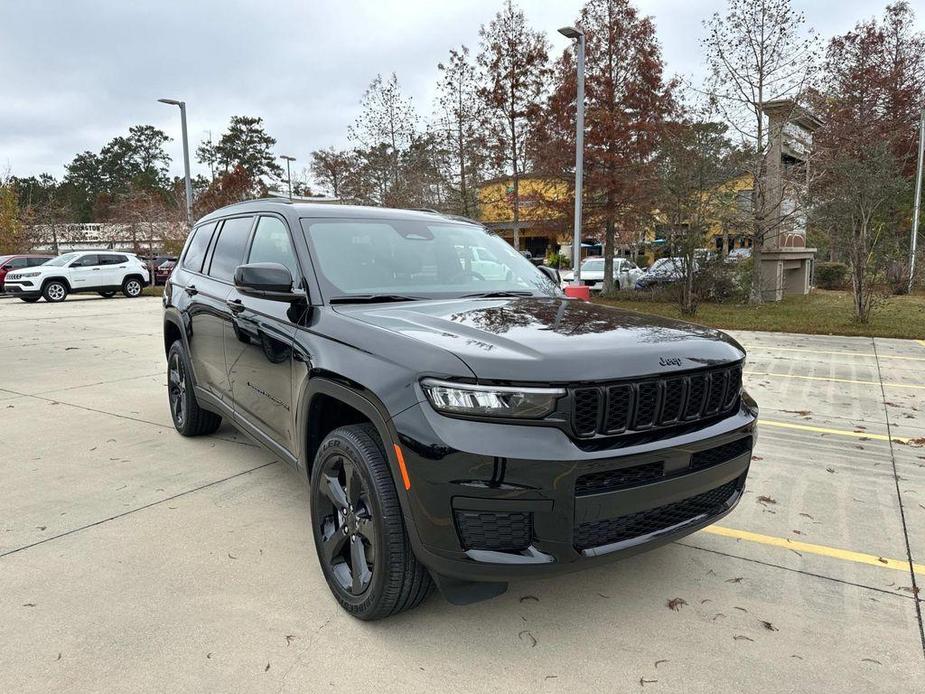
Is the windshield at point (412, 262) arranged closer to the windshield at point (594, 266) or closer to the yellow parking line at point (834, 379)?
the yellow parking line at point (834, 379)

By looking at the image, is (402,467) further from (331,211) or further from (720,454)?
(331,211)

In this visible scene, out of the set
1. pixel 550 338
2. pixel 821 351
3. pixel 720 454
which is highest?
pixel 550 338

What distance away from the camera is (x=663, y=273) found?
1853cm

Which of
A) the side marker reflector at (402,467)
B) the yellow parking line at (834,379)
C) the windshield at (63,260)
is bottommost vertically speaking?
the yellow parking line at (834,379)

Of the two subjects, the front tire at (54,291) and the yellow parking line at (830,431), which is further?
the front tire at (54,291)

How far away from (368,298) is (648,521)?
66.7 inches

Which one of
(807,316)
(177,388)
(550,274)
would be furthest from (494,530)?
(807,316)

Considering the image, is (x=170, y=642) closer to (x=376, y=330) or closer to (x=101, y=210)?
(x=376, y=330)

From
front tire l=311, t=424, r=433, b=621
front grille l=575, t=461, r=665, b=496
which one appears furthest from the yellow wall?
front grille l=575, t=461, r=665, b=496

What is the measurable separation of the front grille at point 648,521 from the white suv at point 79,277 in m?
24.4

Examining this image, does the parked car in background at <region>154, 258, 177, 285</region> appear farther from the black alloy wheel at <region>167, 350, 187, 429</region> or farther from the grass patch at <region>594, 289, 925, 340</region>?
the black alloy wheel at <region>167, 350, 187, 429</region>

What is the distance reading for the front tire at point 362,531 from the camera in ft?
7.98

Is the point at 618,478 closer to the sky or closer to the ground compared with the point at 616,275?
closer to the ground

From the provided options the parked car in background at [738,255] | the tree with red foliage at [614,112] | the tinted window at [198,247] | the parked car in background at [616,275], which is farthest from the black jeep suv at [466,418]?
the parked car in background at [616,275]
